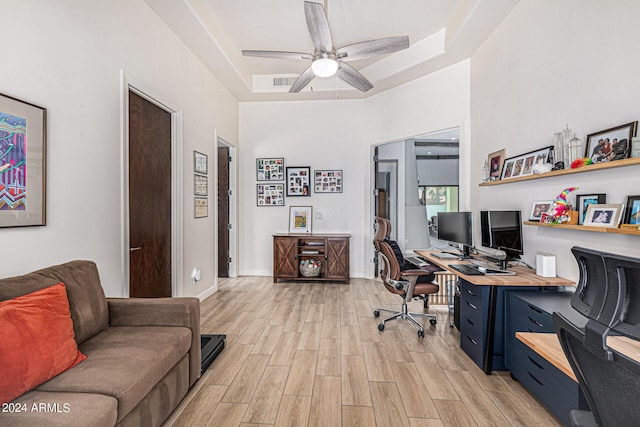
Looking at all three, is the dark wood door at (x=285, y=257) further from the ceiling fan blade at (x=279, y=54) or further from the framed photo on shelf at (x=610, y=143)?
the framed photo on shelf at (x=610, y=143)

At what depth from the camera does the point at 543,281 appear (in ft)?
7.33

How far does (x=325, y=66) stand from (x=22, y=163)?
2368 mm

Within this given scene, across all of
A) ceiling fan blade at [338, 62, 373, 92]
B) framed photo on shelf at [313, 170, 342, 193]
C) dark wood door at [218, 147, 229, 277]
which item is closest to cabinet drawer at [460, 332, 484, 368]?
ceiling fan blade at [338, 62, 373, 92]

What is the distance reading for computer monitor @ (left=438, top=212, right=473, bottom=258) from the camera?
321cm

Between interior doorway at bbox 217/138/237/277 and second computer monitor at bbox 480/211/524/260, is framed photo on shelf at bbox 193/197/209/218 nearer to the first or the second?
interior doorway at bbox 217/138/237/277

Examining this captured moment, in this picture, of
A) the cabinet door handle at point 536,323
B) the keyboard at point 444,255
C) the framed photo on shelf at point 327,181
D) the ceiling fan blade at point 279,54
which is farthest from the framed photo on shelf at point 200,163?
the cabinet door handle at point 536,323

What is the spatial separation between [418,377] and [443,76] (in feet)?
12.2

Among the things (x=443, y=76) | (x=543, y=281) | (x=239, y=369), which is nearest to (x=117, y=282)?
(x=239, y=369)

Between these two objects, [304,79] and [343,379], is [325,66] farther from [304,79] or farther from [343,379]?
[343,379]

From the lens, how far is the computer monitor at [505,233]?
2566 mm

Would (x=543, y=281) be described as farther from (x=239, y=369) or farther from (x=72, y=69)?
(x=72, y=69)

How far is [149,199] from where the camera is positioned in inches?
117

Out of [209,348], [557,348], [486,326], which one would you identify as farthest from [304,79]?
[557,348]

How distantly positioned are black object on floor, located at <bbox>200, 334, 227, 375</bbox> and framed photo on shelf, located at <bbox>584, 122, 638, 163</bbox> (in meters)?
3.12
